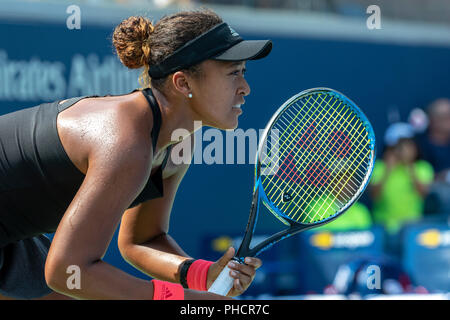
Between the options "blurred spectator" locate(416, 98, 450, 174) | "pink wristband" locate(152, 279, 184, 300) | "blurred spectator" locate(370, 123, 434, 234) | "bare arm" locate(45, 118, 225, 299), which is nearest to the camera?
"bare arm" locate(45, 118, 225, 299)

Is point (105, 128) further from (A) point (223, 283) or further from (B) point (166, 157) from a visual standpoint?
(A) point (223, 283)

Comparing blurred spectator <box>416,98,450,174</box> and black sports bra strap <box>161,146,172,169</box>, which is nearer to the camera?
black sports bra strap <box>161,146,172,169</box>

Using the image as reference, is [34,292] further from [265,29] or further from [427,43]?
[427,43]

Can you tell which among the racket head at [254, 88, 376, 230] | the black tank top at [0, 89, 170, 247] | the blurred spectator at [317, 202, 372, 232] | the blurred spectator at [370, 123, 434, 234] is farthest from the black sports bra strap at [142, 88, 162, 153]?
the blurred spectator at [370, 123, 434, 234]

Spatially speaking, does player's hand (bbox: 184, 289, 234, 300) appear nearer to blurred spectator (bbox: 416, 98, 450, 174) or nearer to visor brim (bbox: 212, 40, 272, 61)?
visor brim (bbox: 212, 40, 272, 61)

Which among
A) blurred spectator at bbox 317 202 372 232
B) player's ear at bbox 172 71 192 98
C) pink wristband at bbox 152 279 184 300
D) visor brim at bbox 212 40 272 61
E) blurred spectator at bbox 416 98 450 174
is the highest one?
visor brim at bbox 212 40 272 61

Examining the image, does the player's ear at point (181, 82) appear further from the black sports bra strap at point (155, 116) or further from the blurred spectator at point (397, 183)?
the blurred spectator at point (397, 183)

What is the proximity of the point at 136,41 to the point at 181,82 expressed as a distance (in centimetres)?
21

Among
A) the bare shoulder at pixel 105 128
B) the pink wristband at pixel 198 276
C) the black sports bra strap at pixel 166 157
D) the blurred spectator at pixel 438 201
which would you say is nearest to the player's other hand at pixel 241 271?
the pink wristband at pixel 198 276

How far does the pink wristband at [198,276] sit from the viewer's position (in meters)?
2.54

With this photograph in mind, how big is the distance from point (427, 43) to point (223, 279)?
462 cm

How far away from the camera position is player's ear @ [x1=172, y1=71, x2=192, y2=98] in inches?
90.3

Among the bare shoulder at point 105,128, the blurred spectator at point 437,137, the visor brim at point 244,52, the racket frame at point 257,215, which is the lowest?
the blurred spectator at point 437,137
